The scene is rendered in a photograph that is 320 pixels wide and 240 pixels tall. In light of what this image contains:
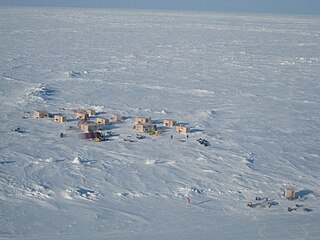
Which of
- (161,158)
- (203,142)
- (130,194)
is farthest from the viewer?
(203,142)

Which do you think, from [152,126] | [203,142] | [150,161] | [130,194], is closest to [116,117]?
[152,126]

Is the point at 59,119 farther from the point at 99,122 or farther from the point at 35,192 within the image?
the point at 35,192

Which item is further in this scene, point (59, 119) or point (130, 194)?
point (59, 119)

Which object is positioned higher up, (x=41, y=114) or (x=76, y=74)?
(x=41, y=114)

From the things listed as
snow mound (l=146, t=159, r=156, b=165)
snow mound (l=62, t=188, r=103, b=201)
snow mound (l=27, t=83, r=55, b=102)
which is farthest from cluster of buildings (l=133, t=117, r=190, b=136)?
snow mound (l=27, t=83, r=55, b=102)

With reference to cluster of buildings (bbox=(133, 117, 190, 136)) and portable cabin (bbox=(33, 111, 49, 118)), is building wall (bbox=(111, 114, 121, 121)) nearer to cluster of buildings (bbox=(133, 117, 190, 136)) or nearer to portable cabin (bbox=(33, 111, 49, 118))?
cluster of buildings (bbox=(133, 117, 190, 136))

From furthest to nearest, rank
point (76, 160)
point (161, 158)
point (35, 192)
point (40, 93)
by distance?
point (40, 93), point (161, 158), point (76, 160), point (35, 192)

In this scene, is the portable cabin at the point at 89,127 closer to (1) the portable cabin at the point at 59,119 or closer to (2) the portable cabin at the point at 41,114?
(1) the portable cabin at the point at 59,119

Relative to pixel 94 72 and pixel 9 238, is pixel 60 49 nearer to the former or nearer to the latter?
pixel 94 72

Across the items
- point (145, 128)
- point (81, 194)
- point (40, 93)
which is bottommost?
point (81, 194)

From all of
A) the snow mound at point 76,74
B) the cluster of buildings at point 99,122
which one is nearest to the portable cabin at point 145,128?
the cluster of buildings at point 99,122
